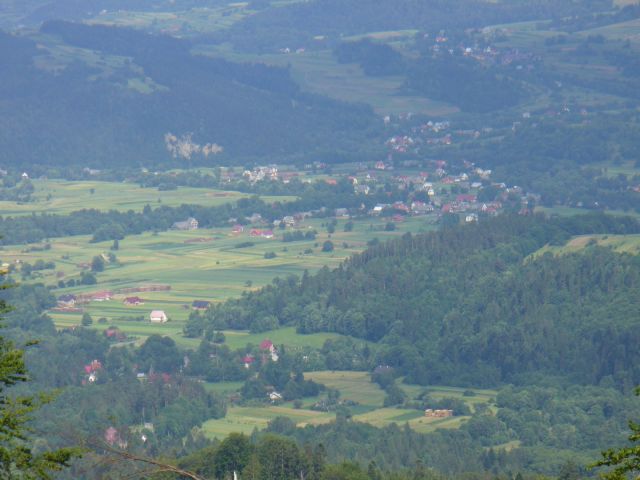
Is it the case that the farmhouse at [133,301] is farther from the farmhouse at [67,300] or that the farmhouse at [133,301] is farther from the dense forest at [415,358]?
the dense forest at [415,358]

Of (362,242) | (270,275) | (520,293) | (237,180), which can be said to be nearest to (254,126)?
(237,180)

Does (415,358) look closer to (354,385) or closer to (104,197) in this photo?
(354,385)

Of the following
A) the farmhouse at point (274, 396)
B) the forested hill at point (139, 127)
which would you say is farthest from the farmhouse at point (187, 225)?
the farmhouse at point (274, 396)

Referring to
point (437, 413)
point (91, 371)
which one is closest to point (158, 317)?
point (91, 371)

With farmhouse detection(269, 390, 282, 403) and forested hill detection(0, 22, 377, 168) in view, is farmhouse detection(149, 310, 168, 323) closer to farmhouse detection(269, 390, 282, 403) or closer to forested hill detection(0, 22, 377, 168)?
farmhouse detection(269, 390, 282, 403)

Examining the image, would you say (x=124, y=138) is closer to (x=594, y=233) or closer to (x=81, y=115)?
(x=81, y=115)

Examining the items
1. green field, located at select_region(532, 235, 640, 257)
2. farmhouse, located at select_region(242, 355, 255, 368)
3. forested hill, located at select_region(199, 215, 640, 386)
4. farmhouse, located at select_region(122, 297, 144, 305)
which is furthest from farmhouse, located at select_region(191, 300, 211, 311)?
green field, located at select_region(532, 235, 640, 257)
